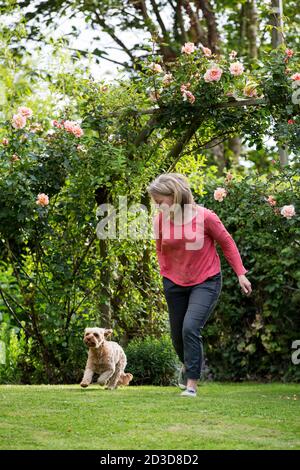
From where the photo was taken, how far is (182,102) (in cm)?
780

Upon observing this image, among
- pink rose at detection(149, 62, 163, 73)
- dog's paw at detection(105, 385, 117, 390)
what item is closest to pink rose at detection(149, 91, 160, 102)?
pink rose at detection(149, 62, 163, 73)

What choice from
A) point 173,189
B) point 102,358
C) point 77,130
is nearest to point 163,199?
point 173,189

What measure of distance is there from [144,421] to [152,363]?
327cm

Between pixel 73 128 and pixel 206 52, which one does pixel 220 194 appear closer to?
pixel 206 52

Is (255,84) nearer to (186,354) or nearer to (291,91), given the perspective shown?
(291,91)

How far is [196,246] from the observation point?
604 centimetres

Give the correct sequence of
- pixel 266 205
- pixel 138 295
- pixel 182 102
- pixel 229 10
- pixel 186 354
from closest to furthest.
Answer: pixel 186 354
pixel 266 205
pixel 182 102
pixel 138 295
pixel 229 10

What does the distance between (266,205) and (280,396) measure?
1634 millimetres

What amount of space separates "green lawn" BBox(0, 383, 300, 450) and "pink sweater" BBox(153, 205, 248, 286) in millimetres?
902

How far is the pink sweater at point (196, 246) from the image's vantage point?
5988 millimetres

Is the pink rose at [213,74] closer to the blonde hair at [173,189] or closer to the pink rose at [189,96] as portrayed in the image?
the pink rose at [189,96]

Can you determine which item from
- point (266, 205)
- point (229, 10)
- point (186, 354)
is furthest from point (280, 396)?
point (229, 10)

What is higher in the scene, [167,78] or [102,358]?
[167,78]

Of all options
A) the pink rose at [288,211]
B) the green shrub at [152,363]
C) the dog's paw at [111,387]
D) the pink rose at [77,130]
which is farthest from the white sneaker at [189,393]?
the pink rose at [77,130]
